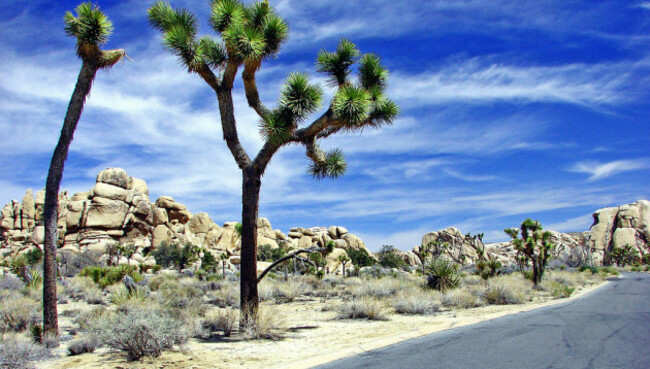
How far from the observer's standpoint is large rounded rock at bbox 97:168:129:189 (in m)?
62.6

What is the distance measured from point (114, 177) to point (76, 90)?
194 ft

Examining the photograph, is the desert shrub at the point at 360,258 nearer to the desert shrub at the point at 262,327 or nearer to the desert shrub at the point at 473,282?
the desert shrub at the point at 473,282

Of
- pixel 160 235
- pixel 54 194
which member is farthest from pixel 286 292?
pixel 160 235

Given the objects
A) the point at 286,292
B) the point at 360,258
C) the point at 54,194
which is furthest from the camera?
the point at 360,258

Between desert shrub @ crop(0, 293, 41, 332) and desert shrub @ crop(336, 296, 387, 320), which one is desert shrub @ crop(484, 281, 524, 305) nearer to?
desert shrub @ crop(336, 296, 387, 320)

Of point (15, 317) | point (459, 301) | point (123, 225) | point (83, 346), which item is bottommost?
point (459, 301)

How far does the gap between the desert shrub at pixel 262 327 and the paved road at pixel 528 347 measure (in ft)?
8.97

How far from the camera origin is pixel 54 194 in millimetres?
9125

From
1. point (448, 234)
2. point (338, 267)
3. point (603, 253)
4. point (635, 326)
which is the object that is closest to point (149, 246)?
point (338, 267)

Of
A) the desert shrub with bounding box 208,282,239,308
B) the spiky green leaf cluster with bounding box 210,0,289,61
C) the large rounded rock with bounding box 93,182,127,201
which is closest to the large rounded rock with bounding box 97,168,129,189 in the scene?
the large rounded rock with bounding box 93,182,127,201

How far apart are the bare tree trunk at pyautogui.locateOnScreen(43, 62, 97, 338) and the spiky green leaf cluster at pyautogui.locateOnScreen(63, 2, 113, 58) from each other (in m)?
0.37

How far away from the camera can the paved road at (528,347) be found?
619cm

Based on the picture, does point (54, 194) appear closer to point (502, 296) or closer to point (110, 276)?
point (110, 276)

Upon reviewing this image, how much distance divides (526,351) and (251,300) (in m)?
5.84
